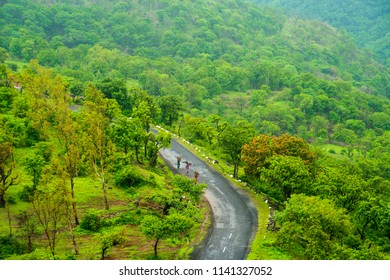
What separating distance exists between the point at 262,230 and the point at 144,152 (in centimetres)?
2014

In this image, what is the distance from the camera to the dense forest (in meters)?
33.0

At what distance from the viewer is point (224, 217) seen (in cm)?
4009

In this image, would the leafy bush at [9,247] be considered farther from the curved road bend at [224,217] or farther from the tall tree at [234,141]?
the tall tree at [234,141]

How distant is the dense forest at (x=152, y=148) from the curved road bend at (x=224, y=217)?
136cm

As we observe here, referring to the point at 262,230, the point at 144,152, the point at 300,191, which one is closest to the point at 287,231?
the point at 262,230

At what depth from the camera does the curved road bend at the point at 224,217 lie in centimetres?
3397

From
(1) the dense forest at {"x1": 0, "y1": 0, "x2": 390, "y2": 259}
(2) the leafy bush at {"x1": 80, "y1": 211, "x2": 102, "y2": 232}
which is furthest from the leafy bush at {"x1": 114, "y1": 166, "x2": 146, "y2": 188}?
(2) the leafy bush at {"x1": 80, "y1": 211, "x2": 102, "y2": 232}

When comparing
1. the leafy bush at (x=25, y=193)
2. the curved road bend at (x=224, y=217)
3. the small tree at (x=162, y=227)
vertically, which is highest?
the small tree at (x=162, y=227)

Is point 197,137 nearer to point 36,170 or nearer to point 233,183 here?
point 233,183

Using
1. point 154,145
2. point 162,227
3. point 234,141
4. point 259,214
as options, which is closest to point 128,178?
point 154,145

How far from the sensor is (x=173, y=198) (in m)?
37.9

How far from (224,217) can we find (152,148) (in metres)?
13.0

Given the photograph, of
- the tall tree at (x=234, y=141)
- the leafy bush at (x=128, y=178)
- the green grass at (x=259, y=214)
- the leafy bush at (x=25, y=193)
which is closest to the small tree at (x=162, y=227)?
the green grass at (x=259, y=214)

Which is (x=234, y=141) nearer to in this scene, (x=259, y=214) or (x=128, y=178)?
(x=259, y=214)
